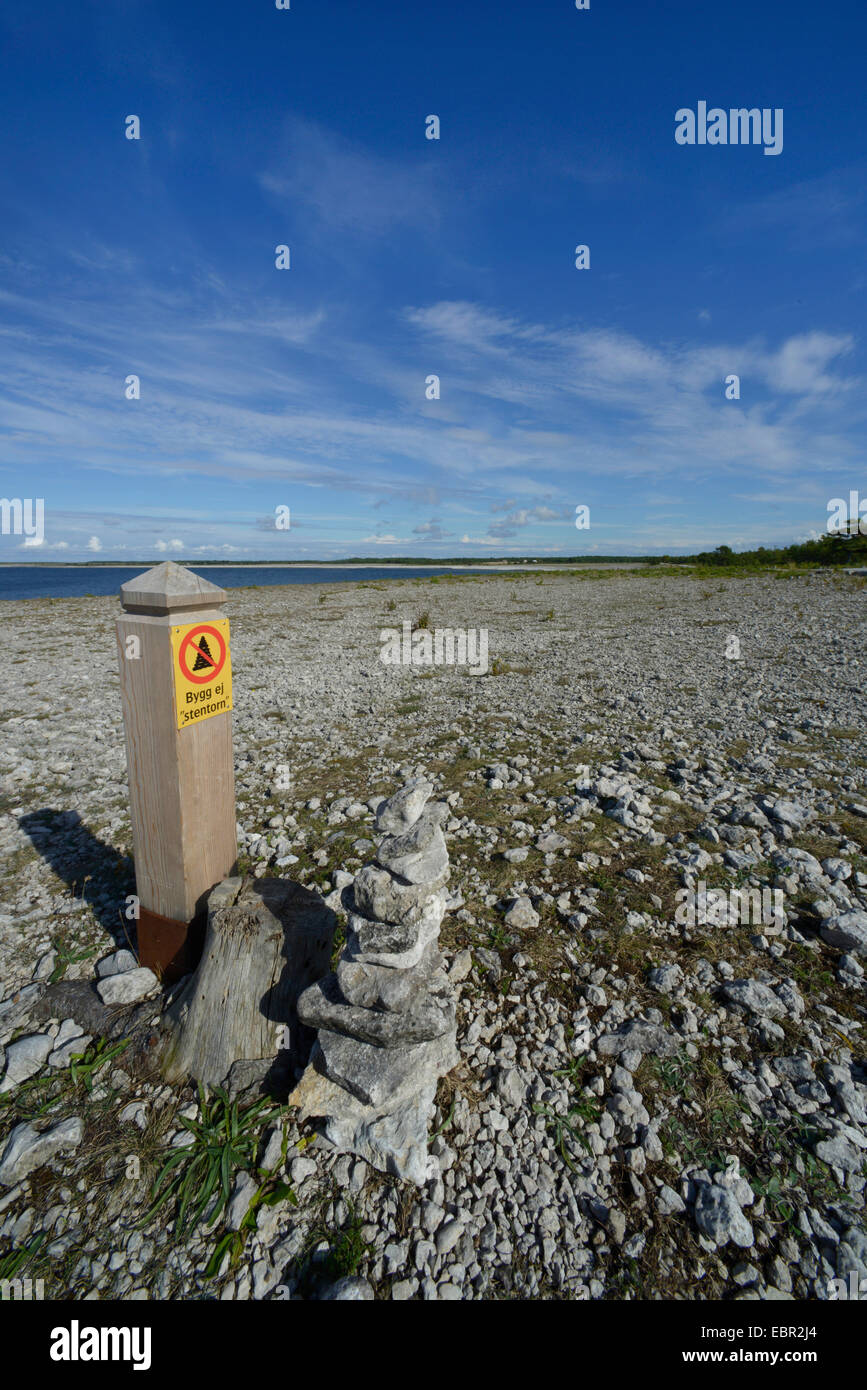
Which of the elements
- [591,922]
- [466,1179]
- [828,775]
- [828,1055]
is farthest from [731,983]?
[828,775]

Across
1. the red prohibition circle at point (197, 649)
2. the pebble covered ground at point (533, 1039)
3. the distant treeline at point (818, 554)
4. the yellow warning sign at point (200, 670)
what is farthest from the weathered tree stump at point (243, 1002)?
the distant treeline at point (818, 554)

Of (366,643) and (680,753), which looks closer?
(680,753)

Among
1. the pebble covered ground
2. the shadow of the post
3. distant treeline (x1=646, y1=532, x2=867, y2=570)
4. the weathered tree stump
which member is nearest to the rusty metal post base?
the pebble covered ground

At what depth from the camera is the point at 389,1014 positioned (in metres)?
2.84

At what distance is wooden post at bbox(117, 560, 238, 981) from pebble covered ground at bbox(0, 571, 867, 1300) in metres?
0.58

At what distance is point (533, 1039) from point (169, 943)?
2506mm

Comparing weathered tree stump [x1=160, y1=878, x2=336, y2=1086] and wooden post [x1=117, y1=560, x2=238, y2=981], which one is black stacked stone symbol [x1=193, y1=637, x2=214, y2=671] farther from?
weathered tree stump [x1=160, y1=878, x2=336, y2=1086]

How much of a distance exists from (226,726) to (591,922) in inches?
126

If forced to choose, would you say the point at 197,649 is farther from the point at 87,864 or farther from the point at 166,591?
the point at 87,864

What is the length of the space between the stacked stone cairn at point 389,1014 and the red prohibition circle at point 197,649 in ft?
4.56

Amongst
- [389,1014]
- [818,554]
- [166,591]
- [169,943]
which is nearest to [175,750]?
[166,591]
